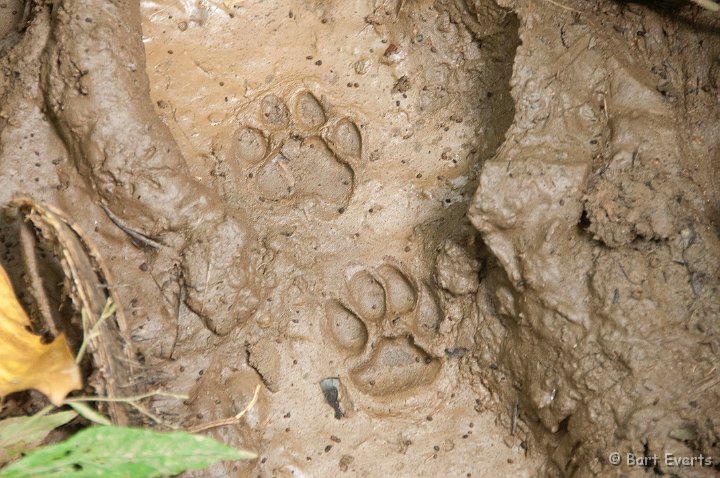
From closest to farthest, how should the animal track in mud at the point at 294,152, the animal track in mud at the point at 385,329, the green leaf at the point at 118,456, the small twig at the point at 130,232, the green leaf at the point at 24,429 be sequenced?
the green leaf at the point at 118,456 < the green leaf at the point at 24,429 < the small twig at the point at 130,232 < the animal track in mud at the point at 385,329 < the animal track in mud at the point at 294,152

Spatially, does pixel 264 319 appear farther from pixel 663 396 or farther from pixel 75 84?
pixel 663 396

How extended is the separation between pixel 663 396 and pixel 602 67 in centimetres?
120

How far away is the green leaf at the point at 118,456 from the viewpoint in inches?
67.6

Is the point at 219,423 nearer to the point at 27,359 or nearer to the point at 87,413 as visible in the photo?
the point at 87,413

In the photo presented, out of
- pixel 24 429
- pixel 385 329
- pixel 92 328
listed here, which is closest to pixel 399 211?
pixel 385 329

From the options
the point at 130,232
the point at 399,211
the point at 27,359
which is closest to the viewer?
the point at 27,359

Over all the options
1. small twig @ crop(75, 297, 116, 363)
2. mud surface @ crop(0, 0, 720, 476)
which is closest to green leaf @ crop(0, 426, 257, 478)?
small twig @ crop(75, 297, 116, 363)

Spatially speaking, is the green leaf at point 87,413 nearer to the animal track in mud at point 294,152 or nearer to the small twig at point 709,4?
the animal track in mud at point 294,152

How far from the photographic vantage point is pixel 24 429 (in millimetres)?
A: 2092

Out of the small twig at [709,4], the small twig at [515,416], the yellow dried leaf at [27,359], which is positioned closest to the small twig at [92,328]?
the yellow dried leaf at [27,359]

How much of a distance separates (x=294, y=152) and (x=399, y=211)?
53 centimetres

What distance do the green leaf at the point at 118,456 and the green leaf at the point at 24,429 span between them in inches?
12.6

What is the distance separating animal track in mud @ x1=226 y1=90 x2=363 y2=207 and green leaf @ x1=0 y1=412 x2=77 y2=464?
119cm

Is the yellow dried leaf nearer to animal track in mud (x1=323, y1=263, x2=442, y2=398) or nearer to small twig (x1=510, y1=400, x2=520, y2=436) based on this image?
animal track in mud (x1=323, y1=263, x2=442, y2=398)
